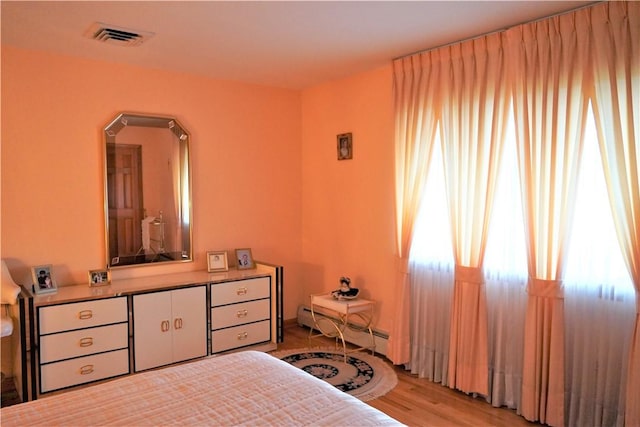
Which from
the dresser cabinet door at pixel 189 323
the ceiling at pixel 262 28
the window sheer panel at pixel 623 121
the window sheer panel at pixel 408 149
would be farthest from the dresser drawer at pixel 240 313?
the window sheer panel at pixel 623 121

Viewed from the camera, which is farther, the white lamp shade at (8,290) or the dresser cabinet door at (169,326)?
the dresser cabinet door at (169,326)

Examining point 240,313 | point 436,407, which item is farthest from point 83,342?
point 436,407

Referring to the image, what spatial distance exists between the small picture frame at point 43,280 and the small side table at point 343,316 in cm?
202

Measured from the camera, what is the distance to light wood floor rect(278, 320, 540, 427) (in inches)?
116

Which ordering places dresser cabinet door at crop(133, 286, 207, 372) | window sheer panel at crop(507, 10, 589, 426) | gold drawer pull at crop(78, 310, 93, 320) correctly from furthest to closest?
dresser cabinet door at crop(133, 286, 207, 372) < gold drawer pull at crop(78, 310, 93, 320) < window sheer panel at crop(507, 10, 589, 426)

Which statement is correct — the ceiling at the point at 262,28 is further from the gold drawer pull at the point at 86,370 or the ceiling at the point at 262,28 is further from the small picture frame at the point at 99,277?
the gold drawer pull at the point at 86,370

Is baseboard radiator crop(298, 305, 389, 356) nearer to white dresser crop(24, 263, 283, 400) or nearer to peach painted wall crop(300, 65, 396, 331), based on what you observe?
peach painted wall crop(300, 65, 396, 331)

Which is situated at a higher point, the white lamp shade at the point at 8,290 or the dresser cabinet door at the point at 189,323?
the white lamp shade at the point at 8,290

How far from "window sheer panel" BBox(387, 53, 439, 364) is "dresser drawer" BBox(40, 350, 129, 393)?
2085mm

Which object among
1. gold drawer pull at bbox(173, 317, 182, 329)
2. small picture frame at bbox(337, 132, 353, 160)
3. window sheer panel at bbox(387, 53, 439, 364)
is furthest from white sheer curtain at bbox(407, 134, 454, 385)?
gold drawer pull at bbox(173, 317, 182, 329)

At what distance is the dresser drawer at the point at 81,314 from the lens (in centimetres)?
311

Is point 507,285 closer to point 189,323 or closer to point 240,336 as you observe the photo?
point 240,336

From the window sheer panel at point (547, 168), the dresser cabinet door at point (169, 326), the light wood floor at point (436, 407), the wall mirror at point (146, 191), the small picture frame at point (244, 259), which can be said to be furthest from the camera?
the small picture frame at point (244, 259)

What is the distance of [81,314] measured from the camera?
325 centimetres
